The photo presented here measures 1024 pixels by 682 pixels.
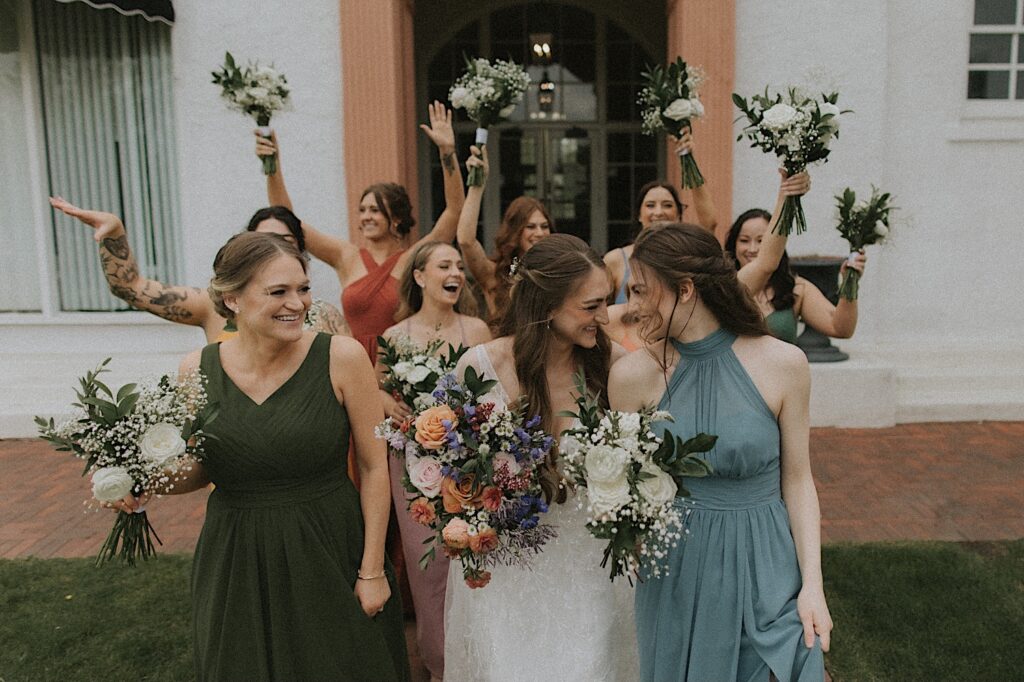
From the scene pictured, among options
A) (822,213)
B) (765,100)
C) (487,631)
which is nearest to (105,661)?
(487,631)

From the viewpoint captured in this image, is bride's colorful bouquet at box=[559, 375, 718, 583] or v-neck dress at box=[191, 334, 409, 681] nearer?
bride's colorful bouquet at box=[559, 375, 718, 583]

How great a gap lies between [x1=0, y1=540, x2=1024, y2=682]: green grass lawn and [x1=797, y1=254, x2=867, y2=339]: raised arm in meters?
1.49

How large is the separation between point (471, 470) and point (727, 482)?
30.8 inches

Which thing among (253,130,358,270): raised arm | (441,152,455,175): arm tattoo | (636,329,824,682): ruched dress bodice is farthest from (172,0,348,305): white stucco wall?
(636,329,824,682): ruched dress bodice

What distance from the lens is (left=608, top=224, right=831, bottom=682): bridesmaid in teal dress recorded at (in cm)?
246

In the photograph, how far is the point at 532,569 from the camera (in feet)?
9.71

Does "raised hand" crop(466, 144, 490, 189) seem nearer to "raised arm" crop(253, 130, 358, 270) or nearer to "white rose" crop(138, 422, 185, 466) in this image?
"raised arm" crop(253, 130, 358, 270)

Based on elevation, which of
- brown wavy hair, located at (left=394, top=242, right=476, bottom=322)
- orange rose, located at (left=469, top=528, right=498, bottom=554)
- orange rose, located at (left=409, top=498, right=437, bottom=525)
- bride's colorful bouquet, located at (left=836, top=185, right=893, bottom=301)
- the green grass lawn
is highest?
bride's colorful bouquet, located at (left=836, top=185, right=893, bottom=301)

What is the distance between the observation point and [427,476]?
8.23ft

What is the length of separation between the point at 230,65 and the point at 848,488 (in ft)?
17.8

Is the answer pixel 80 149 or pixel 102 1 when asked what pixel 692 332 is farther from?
pixel 80 149

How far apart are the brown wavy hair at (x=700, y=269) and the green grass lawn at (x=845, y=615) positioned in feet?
7.30

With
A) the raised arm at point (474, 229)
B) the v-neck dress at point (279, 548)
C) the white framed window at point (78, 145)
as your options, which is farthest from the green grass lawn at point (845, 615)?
the white framed window at point (78, 145)

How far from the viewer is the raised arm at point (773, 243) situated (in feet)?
12.2
